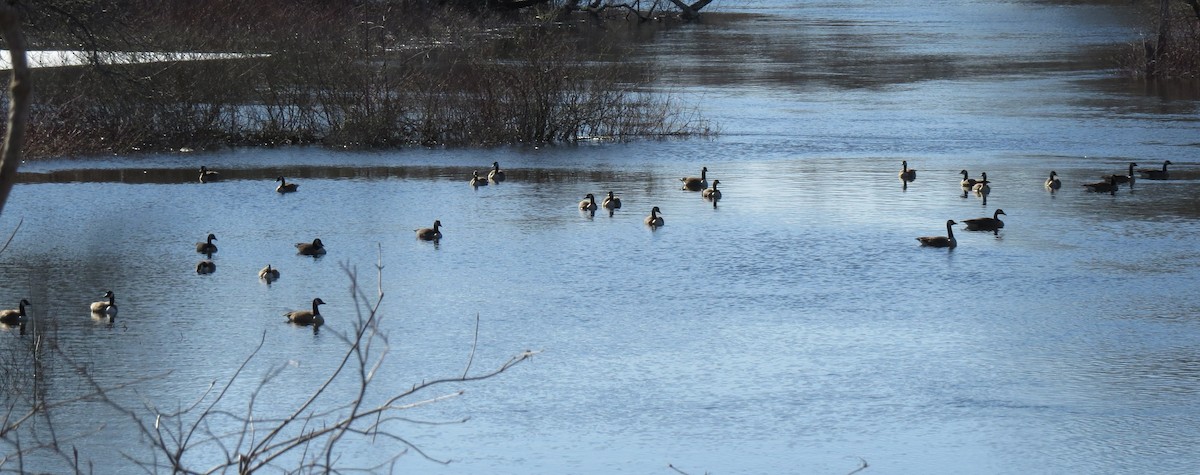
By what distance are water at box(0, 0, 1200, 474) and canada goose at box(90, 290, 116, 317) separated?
28 cm

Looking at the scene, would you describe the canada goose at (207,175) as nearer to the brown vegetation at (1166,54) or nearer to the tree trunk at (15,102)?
the tree trunk at (15,102)

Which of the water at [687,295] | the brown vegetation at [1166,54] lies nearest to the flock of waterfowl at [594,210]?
the water at [687,295]

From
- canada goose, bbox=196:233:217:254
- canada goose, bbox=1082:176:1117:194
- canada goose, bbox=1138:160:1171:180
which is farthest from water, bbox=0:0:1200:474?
canada goose, bbox=1082:176:1117:194

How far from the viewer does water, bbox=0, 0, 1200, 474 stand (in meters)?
10.2

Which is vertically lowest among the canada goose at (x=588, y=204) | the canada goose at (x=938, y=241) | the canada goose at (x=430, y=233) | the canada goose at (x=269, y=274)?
the canada goose at (x=269, y=274)

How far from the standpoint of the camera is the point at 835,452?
9734 millimetres

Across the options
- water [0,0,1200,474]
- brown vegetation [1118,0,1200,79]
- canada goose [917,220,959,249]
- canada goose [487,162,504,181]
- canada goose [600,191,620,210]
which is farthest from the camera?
brown vegetation [1118,0,1200,79]

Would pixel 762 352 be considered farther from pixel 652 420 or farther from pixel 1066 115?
pixel 1066 115

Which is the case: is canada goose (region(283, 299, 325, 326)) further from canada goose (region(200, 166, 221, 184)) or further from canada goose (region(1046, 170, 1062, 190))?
canada goose (region(1046, 170, 1062, 190))

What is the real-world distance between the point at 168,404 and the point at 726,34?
50021 mm

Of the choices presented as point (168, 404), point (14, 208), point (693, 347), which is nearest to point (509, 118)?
point (14, 208)

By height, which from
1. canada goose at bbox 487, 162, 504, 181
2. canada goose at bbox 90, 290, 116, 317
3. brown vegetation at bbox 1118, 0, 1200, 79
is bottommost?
canada goose at bbox 90, 290, 116, 317

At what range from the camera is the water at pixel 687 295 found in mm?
10172

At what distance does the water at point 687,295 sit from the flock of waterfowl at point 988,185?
0.20 m
